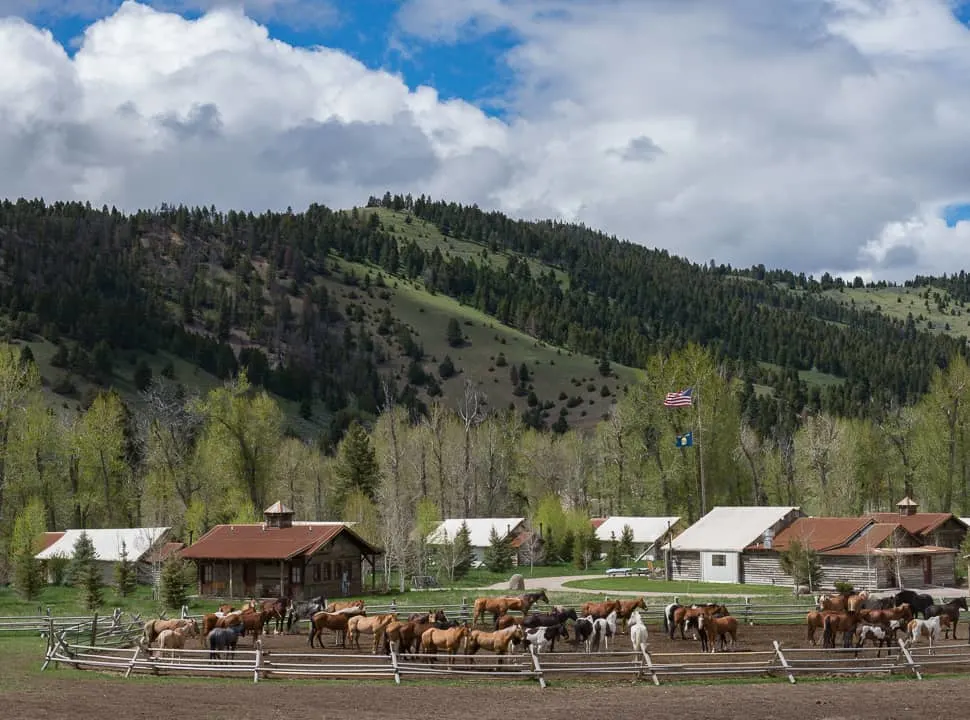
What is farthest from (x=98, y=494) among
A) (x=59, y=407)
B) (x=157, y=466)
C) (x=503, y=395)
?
(x=503, y=395)

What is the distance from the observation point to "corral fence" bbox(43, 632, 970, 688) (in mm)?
28094

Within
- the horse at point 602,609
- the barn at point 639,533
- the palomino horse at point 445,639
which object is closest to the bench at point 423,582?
the barn at point 639,533

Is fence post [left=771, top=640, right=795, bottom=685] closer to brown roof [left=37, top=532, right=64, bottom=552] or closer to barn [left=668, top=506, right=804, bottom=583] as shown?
barn [left=668, top=506, right=804, bottom=583]

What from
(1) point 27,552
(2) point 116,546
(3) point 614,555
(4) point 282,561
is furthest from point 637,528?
(1) point 27,552

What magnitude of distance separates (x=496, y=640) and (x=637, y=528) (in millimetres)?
63659

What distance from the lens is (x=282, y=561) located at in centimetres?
5753

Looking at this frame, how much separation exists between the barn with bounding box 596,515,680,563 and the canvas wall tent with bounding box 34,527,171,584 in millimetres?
34792

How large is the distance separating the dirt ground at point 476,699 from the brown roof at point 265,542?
1105 inches

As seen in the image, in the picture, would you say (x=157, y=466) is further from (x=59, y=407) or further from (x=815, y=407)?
(x=815, y=407)

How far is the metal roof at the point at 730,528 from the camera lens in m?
67.1

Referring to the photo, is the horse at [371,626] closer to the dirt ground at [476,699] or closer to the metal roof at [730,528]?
the dirt ground at [476,699]

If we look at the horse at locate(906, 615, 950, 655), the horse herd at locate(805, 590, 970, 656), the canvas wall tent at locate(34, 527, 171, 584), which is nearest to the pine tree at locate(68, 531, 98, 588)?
the canvas wall tent at locate(34, 527, 171, 584)

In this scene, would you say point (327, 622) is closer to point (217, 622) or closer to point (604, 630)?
point (217, 622)

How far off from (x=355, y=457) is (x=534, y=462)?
3021cm
